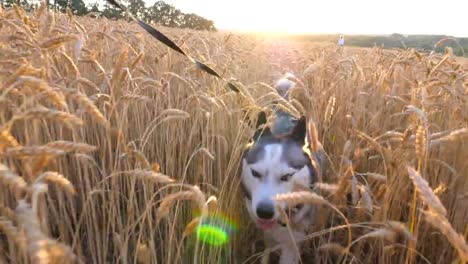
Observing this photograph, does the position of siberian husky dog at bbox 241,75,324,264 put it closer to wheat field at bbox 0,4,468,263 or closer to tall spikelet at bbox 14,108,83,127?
wheat field at bbox 0,4,468,263

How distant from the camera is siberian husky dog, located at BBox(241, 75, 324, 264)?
1604 millimetres

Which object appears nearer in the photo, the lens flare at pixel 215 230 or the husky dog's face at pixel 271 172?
the lens flare at pixel 215 230

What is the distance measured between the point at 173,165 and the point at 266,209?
19.0 inches

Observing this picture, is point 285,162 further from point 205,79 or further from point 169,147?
point 205,79

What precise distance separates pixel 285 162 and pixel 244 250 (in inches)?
18.3

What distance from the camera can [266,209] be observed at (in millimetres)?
1550

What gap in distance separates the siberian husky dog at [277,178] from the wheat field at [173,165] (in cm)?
8

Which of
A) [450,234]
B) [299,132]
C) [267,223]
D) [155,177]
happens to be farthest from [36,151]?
[299,132]

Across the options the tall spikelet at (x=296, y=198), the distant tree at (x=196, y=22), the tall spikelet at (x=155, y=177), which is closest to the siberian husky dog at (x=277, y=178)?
the tall spikelet at (x=296, y=198)

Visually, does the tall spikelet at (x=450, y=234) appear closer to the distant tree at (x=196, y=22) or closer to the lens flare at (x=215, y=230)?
the lens flare at (x=215, y=230)

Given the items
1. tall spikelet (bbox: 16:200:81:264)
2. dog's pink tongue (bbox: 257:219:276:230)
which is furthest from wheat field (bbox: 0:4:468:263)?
dog's pink tongue (bbox: 257:219:276:230)

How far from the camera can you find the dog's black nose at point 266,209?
1545 mm

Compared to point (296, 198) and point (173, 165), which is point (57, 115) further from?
point (173, 165)

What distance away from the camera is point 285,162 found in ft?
5.37
